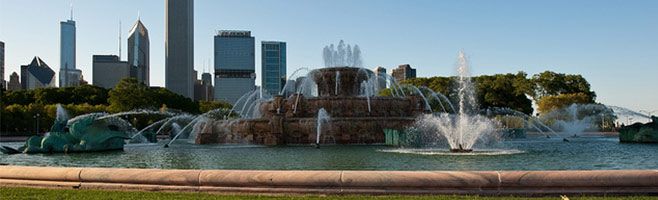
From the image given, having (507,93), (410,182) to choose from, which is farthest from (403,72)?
(410,182)

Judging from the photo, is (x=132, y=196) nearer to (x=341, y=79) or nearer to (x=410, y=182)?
(x=410, y=182)

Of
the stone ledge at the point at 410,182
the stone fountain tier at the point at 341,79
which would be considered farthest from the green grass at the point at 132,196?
the stone fountain tier at the point at 341,79

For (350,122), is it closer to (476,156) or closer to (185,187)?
(476,156)

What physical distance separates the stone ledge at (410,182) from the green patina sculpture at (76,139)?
1561 centimetres

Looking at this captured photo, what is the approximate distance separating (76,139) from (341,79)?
18.9 m

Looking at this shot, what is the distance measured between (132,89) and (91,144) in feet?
214

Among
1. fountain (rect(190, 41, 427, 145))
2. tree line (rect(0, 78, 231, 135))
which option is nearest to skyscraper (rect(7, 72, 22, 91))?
tree line (rect(0, 78, 231, 135))

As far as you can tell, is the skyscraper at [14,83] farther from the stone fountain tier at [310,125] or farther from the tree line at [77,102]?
the stone fountain tier at [310,125]

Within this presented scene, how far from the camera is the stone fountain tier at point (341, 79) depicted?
40.7 metres

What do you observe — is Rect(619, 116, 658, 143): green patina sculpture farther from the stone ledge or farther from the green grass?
the green grass

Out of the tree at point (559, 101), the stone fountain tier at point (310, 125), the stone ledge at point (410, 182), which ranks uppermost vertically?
the tree at point (559, 101)

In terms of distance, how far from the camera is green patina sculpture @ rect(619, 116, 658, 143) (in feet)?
111

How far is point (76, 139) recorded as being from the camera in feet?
83.4

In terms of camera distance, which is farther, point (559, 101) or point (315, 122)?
point (559, 101)
